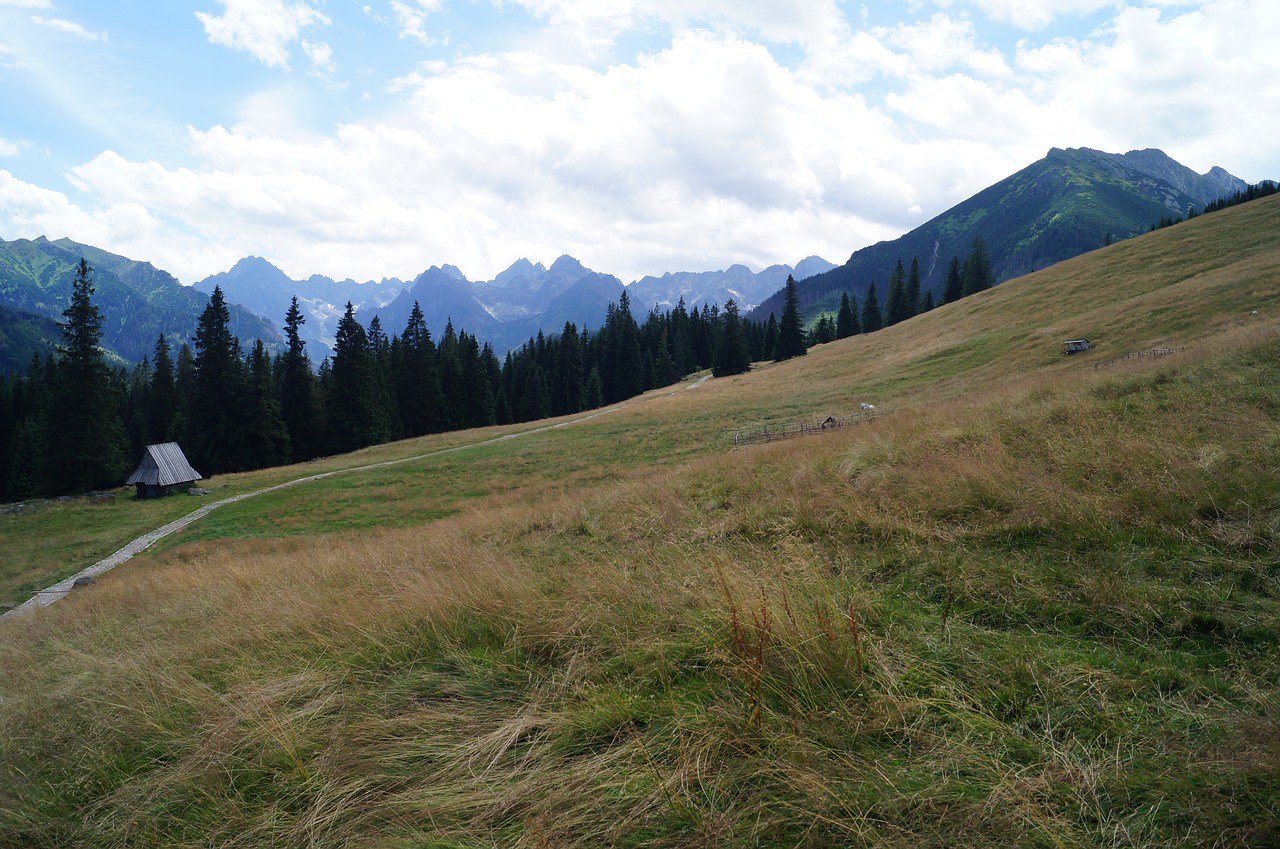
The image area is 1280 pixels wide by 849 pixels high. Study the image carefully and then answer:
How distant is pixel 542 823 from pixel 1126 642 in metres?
3.76

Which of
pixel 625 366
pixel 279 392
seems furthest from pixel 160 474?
pixel 625 366

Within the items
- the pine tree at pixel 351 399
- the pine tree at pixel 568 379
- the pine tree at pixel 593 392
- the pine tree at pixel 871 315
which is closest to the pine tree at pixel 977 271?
the pine tree at pixel 871 315

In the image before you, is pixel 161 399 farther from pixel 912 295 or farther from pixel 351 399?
pixel 912 295

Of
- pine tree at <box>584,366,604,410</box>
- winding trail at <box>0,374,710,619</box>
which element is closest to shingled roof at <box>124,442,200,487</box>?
winding trail at <box>0,374,710,619</box>

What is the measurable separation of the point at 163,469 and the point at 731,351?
63.0 metres

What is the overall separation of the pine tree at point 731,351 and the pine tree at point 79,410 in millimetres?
64231

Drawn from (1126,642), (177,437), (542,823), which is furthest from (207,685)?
(177,437)

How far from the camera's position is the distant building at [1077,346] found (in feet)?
90.0

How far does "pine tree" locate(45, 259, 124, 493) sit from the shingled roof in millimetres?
11084

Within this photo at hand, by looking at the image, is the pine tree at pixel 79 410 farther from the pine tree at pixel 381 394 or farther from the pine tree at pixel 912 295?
the pine tree at pixel 912 295

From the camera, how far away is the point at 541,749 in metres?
3.04

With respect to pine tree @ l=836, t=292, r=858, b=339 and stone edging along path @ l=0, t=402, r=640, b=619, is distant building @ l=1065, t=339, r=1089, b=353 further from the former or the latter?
pine tree @ l=836, t=292, r=858, b=339

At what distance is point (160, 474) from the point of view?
32062mm

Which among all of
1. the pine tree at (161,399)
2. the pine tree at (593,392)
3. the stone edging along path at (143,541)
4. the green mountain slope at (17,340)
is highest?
the green mountain slope at (17,340)
